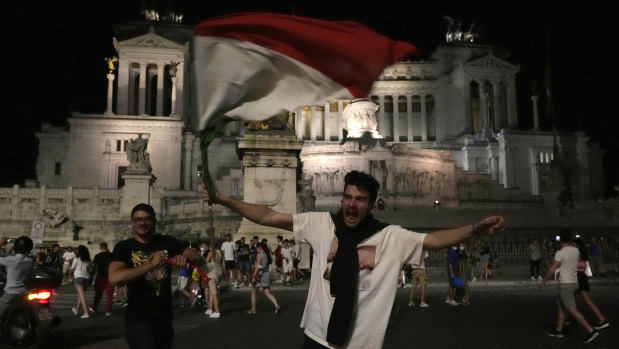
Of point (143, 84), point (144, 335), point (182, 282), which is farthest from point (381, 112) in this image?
point (144, 335)

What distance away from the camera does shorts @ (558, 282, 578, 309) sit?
9.40 metres

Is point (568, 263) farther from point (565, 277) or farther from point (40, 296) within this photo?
point (40, 296)

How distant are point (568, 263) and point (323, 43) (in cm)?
649

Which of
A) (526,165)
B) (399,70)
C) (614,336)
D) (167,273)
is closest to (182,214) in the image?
(614,336)

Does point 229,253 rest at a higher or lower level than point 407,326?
higher

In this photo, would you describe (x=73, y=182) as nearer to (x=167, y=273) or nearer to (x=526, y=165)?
(x=526, y=165)

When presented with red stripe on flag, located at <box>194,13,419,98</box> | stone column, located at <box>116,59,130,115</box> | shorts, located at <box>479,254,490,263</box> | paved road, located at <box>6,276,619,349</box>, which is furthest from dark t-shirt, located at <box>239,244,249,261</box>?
stone column, located at <box>116,59,130,115</box>

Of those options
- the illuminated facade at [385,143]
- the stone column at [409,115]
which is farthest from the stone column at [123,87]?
the stone column at [409,115]

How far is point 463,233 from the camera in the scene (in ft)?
13.0

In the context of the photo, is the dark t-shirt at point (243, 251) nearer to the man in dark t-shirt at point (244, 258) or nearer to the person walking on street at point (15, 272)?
Answer: the man in dark t-shirt at point (244, 258)

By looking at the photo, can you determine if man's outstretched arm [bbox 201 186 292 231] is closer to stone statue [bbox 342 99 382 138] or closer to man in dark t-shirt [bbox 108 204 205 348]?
man in dark t-shirt [bbox 108 204 205 348]

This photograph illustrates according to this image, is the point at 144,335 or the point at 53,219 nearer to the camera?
the point at 144,335

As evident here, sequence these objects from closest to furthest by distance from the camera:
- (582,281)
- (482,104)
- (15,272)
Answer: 1. (15,272)
2. (582,281)
3. (482,104)

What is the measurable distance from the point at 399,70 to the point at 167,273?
275 feet
